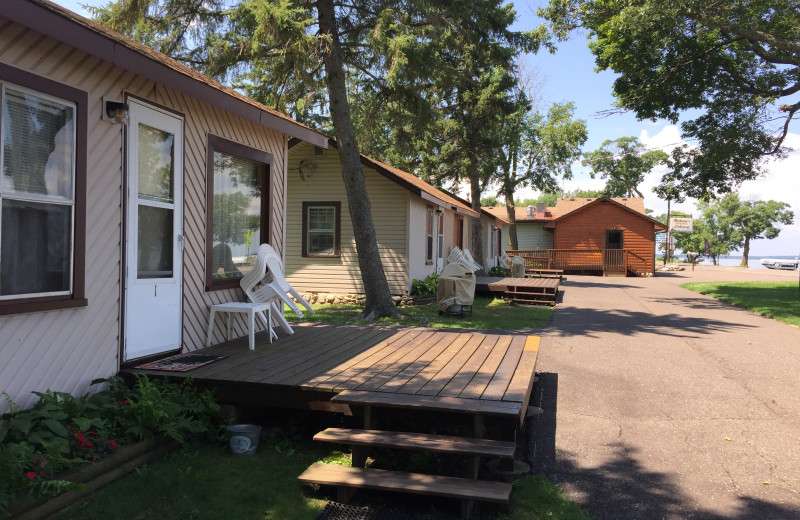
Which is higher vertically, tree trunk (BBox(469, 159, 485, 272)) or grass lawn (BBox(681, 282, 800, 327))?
tree trunk (BBox(469, 159, 485, 272))

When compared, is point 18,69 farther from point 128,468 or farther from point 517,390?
point 517,390

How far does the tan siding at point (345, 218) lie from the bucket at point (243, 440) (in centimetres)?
963

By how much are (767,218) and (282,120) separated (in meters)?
75.1

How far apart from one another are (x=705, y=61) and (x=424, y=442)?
1624cm

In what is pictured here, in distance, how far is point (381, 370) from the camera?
4.67 m

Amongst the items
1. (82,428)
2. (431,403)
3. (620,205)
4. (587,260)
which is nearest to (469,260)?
(431,403)

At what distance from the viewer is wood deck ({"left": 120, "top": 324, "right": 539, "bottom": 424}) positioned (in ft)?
12.9

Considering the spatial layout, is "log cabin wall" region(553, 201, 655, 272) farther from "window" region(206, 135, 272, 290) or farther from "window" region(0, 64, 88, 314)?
"window" region(0, 64, 88, 314)

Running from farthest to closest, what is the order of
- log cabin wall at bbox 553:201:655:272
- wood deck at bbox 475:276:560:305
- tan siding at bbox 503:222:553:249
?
tan siding at bbox 503:222:553:249 < log cabin wall at bbox 553:201:655:272 < wood deck at bbox 475:276:560:305

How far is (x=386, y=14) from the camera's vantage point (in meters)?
9.67

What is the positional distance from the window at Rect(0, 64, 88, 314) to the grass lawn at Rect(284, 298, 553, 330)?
5.80m

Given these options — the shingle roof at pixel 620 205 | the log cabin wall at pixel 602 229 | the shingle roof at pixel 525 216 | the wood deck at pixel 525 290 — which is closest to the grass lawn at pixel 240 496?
the wood deck at pixel 525 290

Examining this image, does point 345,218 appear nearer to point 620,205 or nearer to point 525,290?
point 525,290

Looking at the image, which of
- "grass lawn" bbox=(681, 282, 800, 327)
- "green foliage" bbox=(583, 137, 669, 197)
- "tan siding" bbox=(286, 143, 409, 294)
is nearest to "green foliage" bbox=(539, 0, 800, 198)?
"grass lawn" bbox=(681, 282, 800, 327)
